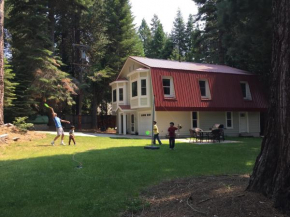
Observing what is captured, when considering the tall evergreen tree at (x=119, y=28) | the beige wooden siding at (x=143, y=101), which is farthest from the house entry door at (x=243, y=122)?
the tall evergreen tree at (x=119, y=28)

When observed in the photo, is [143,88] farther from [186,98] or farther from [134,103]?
[186,98]

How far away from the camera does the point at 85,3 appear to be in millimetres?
29531

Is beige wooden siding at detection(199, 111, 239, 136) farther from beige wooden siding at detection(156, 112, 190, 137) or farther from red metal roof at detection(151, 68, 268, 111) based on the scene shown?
beige wooden siding at detection(156, 112, 190, 137)

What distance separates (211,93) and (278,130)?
20.0 m

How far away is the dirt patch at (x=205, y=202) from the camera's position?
3887 mm

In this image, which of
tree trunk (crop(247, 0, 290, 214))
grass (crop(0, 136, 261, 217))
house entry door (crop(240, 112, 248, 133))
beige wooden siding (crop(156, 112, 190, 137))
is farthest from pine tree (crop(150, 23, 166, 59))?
tree trunk (crop(247, 0, 290, 214))

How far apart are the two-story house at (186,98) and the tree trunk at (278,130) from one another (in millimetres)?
16676

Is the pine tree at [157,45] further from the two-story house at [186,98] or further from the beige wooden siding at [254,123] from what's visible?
the beige wooden siding at [254,123]

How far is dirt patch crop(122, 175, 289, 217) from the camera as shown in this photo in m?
3.89

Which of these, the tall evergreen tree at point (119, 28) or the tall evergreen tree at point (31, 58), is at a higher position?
the tall evergreen tree at point (119, 28)

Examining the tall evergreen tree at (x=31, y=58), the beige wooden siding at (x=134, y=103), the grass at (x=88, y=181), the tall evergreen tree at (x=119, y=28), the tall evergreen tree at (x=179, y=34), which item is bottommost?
the grass at (x=88, y=181)

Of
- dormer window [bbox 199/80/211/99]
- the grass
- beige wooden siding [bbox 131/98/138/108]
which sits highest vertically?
dormer window [bbox 199/80/211/99]

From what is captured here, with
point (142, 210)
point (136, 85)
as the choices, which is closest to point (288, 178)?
point (142, 210)

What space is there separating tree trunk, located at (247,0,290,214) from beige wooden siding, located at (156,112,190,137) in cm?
1822
